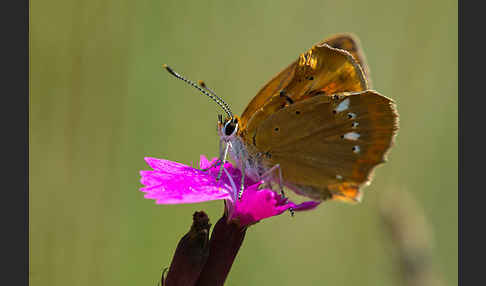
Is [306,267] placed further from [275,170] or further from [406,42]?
[406,42]

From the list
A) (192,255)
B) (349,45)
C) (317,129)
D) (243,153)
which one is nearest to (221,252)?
(192,255)

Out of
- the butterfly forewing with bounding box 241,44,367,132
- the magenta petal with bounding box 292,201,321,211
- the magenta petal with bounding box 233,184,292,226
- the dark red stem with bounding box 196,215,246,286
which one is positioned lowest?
the dark red stem with bounding box 196,215,246,286

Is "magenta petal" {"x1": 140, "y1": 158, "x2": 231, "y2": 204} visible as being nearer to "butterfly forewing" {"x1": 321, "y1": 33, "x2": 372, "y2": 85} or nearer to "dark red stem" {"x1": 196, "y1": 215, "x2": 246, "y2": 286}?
"dark red stem" {"x1": 196, "y1": 215, "x2": 246, "y2": 286}

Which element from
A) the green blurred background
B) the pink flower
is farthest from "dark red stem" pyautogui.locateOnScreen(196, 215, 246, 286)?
the green blurred background

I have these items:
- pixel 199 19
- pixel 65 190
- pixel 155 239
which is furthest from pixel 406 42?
pixel 65 190

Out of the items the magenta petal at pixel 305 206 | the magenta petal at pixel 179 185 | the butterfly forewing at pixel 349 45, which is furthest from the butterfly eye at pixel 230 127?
the butterfly forewing at pixel 349 45

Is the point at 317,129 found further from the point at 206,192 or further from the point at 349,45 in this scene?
the point at 206,192

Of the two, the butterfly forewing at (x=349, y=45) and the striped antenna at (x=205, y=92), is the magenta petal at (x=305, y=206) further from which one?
the butterfly forewing at (x=349, y=45)
